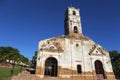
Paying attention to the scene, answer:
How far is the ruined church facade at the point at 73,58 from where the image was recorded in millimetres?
27656

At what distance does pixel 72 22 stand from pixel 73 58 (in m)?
10.3

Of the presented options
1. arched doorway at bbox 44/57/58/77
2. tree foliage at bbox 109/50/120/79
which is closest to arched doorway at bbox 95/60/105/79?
arched doorway at bbox 44/57/58/77

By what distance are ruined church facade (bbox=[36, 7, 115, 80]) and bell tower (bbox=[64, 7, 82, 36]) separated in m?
0.34

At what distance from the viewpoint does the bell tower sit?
33.9 meters

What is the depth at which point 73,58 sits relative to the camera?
96.1 ft

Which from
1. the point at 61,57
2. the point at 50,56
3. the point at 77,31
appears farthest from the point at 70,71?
the point at 77,31

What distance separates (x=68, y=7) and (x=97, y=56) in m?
15.5

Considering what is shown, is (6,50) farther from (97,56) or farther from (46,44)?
(97,56)

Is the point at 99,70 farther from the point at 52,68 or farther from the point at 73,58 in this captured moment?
the point at 52,68

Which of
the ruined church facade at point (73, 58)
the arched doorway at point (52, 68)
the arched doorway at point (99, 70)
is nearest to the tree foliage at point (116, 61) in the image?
the ruined church facade at point (73, 58)

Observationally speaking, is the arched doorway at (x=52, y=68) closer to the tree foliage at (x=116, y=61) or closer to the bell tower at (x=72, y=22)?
the bell tower at (x=72, y=22)

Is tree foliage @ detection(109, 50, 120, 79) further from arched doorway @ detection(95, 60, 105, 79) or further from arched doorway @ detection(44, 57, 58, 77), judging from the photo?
arched doorway @ detection(44, 57, 58, 77)

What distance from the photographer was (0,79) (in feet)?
70.8

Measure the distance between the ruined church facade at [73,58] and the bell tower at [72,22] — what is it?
34 cm
